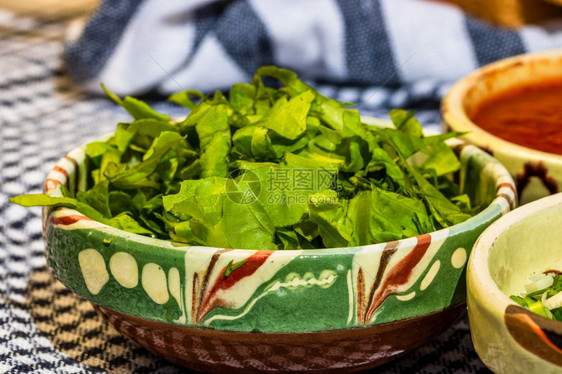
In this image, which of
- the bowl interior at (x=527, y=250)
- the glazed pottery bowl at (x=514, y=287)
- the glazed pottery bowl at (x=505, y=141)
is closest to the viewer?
the glazed pottery bowl at (x=514, y=287)

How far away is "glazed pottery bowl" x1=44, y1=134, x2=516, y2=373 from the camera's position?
1.45 ft

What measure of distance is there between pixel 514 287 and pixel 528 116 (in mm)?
302

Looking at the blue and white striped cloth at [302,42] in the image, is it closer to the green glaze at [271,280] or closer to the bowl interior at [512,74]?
the bowl interior at [512,74]

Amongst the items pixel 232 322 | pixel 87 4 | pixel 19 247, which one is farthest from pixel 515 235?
pixel 87 4

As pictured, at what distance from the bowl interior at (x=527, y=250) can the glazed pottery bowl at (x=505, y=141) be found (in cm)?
8

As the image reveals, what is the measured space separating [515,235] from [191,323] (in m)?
0.24

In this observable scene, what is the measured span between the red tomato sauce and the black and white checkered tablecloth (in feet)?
0.61

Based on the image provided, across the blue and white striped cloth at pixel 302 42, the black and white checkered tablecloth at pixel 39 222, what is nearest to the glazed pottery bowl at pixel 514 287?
the black and white checkered tablecloth at pixel 39 222

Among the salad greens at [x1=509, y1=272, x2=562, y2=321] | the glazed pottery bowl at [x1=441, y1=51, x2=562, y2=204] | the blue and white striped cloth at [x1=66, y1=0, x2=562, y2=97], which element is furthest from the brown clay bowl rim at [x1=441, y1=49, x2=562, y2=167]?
the blue and white striped cloth at [x1=66, y1=0, x2=562, y2=97]

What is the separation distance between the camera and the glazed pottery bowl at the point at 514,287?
0.39 meters

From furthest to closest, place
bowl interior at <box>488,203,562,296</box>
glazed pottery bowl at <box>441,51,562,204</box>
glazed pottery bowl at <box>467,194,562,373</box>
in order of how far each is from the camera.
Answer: glazed pottery bowl at <box>441,51,562,204</box> → bowl interior at <box>488,203,562,296</box> → glazed pottery bowl at <box>467,194,562,373</box>

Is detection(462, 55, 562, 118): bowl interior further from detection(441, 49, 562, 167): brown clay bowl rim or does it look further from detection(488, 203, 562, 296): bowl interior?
detection(488, 203, 562, 296): bowl interior

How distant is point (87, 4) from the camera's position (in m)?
1.40

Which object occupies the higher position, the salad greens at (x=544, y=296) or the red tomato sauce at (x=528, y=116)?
the salad greens at (x=544, y=296)
